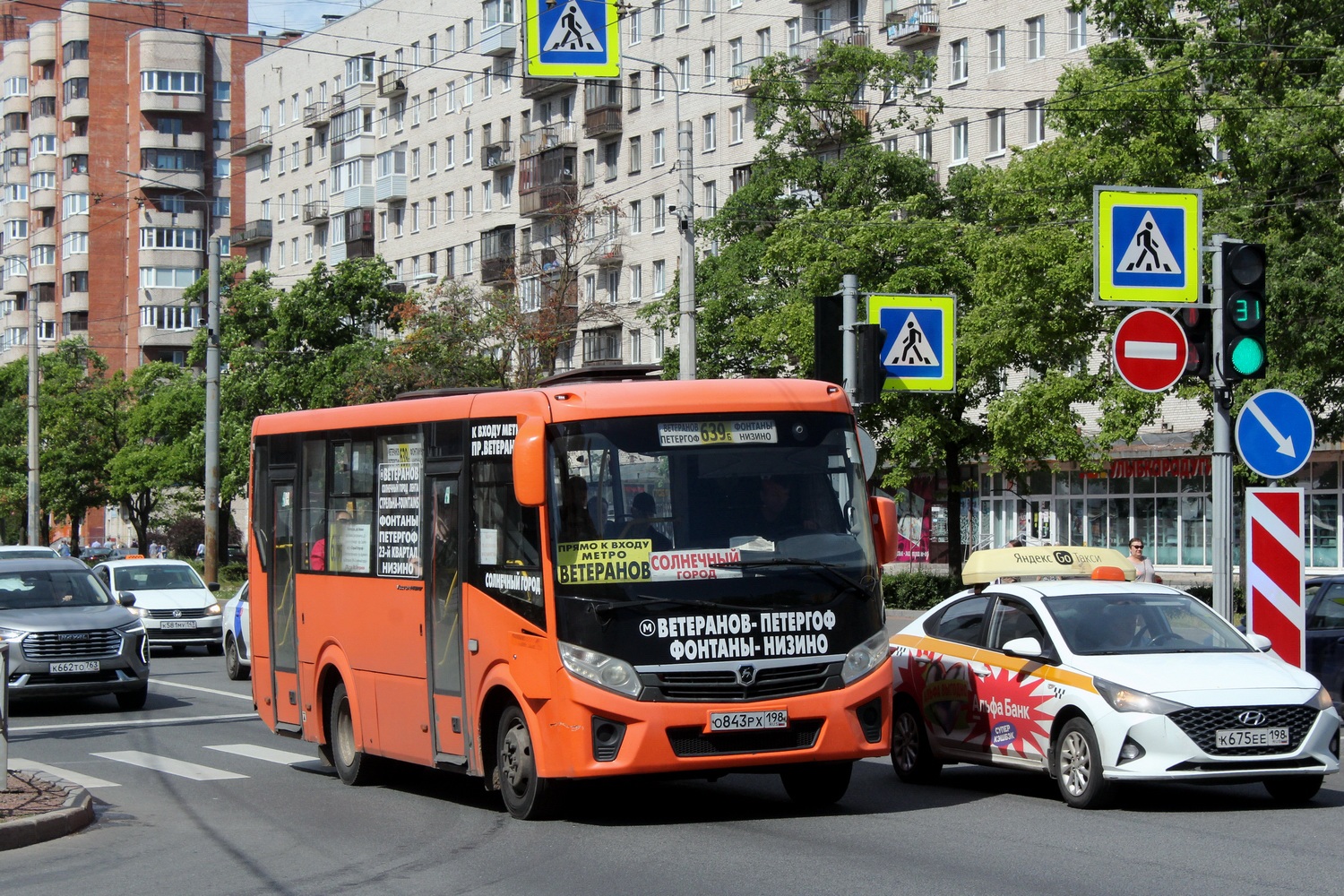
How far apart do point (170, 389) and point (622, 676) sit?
64972 mm

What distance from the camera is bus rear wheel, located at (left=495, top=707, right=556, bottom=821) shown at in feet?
37.4

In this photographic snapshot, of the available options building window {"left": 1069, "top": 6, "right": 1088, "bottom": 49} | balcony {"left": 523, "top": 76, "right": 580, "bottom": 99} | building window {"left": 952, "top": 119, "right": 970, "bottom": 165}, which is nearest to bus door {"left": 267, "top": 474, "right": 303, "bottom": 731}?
building window {"left": 1069, "top": 6, "right": 1088, "bottom": 49}

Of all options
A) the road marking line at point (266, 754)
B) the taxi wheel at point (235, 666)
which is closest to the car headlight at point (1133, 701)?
the road marking line at point (266, 754)

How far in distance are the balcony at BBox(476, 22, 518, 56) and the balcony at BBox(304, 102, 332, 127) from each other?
16668 millimetres

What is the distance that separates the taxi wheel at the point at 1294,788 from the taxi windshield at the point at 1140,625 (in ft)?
2.86

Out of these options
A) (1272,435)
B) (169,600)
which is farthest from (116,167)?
(1272,435)

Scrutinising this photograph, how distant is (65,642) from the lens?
2073 cm

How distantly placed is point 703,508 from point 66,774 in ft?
21.3

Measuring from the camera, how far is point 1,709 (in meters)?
11.9

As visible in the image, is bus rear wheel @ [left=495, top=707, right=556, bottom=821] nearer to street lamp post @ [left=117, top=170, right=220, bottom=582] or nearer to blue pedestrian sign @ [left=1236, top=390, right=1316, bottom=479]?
blue pedestrian sign @ [left=1236, top=390, right=1316, bottom=479]

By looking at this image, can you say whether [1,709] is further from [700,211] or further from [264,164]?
[264,164]

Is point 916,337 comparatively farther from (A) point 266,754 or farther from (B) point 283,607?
(A) point 266,754

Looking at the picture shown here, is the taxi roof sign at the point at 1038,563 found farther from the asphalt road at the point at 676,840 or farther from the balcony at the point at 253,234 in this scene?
the balcony at the point at 253,234

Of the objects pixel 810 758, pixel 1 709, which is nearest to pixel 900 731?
pixel 810 758
